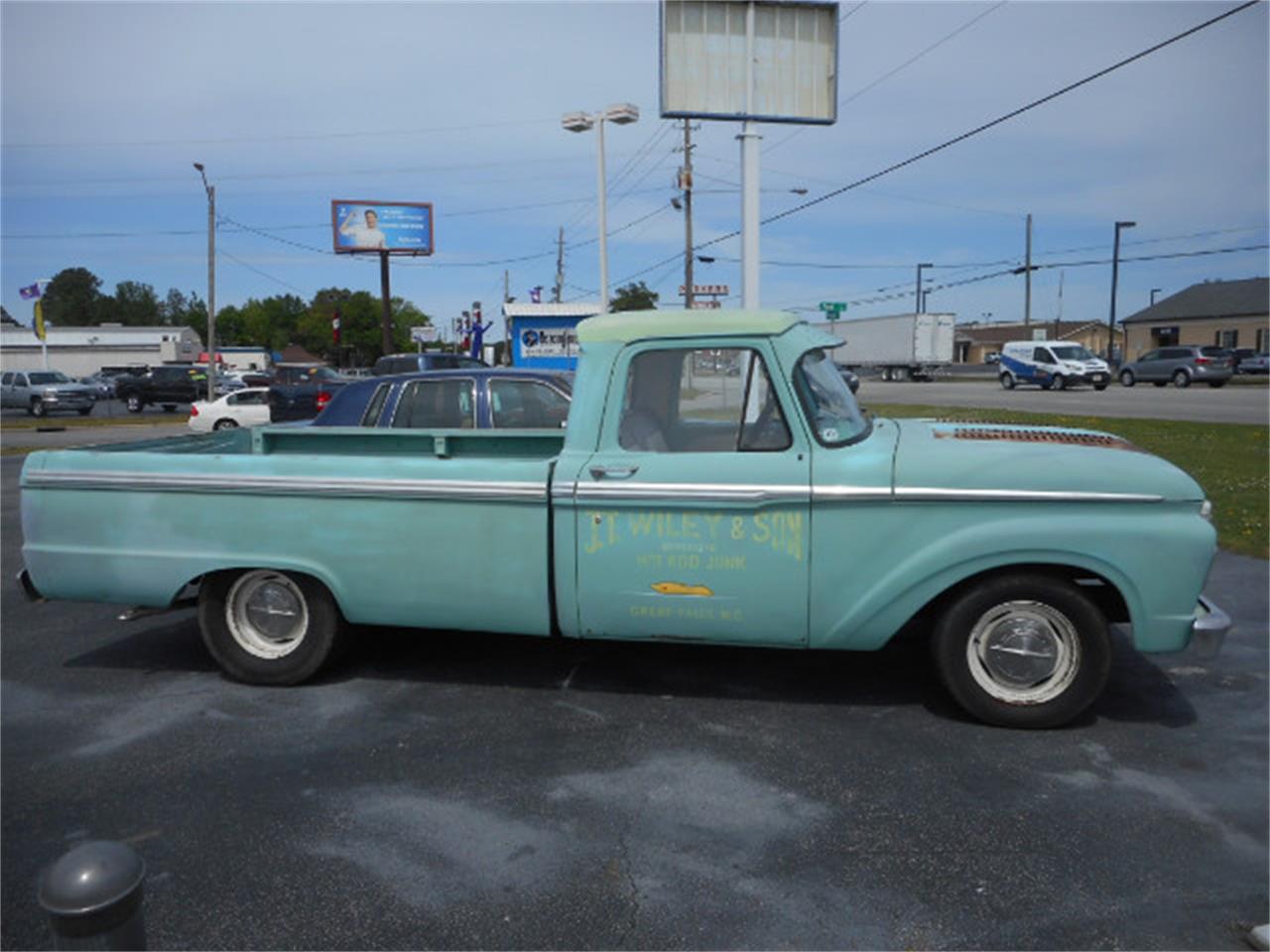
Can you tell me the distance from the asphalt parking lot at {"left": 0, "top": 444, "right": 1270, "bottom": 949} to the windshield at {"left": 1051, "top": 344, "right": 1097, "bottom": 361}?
32732mm

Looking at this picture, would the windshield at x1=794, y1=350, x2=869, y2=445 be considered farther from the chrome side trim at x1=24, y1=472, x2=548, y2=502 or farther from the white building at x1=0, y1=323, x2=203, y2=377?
the white building at x1=0, y1=323, x2=203, y2=377

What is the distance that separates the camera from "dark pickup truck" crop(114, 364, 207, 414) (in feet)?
115

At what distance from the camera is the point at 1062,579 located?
4102 millimetres

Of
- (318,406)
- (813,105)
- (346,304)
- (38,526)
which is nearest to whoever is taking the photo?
(38,526)

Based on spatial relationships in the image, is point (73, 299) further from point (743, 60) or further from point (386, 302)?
point (743, 60)

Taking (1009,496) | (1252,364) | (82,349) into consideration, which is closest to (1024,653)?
(1009,496)

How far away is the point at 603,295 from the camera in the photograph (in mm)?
20734

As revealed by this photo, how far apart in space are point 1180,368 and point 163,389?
39490 millimetres

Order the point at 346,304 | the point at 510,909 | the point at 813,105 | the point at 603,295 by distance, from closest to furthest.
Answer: the point at 510,909 → the point at 813,105 → the point at 603,295 → the point at 346,304

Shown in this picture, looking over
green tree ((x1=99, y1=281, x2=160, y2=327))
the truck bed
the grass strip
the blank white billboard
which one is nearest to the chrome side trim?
the truck bed

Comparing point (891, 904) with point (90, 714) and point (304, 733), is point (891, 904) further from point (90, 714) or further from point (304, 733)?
point (90, 714)

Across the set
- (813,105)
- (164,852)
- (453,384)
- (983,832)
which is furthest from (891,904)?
(813,105)

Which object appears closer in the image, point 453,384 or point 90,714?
point 90,714

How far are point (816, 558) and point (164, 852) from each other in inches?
109
